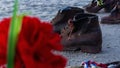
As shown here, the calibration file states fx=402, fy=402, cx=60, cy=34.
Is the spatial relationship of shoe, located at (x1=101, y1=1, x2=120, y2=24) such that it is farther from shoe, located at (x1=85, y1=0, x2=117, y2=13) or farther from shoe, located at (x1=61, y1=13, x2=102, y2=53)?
shoe, located at (x1=61, y1=13, x2=102, y2=53)

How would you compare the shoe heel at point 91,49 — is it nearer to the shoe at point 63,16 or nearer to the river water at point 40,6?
the shoe at point 63,16

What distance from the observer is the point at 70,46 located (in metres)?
2.61

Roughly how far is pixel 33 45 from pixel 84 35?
1.77 m

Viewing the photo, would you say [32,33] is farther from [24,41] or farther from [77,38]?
[77,38]

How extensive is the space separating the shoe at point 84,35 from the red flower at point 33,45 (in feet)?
5.48

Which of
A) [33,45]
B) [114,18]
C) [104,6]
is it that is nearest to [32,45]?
[33,45]

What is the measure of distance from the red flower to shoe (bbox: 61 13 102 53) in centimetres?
167

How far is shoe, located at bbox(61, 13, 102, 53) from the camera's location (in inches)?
101

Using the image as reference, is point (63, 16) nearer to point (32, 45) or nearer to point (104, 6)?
point (104, 6)

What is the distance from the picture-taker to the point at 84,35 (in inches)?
103

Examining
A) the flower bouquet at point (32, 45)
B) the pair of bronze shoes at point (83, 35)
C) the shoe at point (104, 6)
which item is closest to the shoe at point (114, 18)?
the shoe at point (104, 6)

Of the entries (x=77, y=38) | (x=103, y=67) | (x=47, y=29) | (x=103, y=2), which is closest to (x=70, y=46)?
(x=77, y=38)

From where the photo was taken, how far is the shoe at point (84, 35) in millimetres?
2574

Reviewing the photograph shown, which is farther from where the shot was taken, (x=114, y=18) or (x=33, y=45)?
(x=114, y=18)
